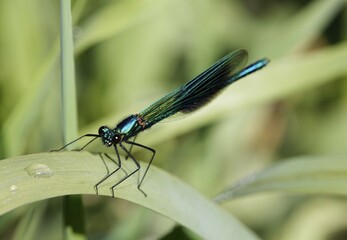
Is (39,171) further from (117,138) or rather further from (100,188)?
(117,138)

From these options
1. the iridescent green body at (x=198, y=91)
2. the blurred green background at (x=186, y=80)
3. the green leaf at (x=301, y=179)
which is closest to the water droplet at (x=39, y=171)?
the green leaf at (x=301, y=179)

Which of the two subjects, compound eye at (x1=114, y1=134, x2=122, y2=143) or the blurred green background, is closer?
compound eye at (x1=114, y1=134, x2=122, y2=143)

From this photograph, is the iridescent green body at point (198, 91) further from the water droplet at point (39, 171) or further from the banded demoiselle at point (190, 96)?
the water droplet at point (39, 171)

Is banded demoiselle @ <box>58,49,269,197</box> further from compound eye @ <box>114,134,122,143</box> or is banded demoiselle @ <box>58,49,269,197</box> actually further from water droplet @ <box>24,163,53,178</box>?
water droplet @ <box>24,163,53,178</box>

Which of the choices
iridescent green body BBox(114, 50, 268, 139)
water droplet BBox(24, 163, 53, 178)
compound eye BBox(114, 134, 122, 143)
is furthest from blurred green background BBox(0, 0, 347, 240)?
water droplet BBox(24, 163, 53, 178)

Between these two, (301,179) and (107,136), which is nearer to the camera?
(301,179)

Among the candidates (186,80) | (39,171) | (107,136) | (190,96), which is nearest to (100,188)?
(39,171)
